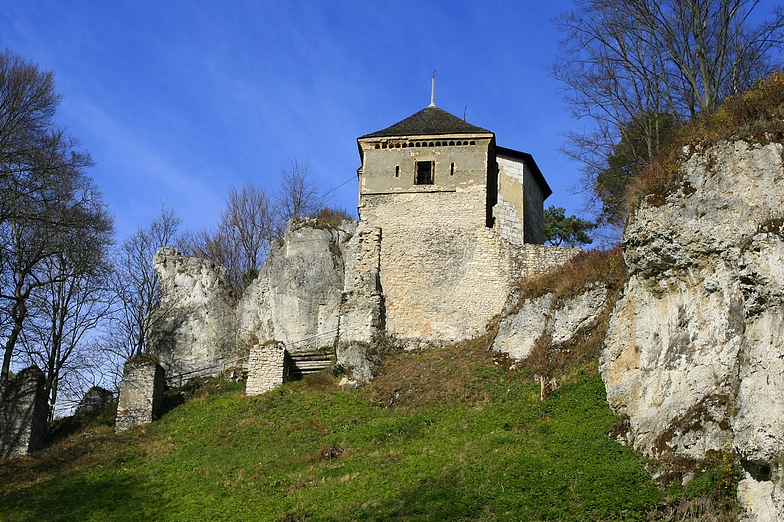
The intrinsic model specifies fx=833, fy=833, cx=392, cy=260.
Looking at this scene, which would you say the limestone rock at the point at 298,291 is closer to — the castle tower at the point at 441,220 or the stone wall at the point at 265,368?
the castle tower at the point at 441,220

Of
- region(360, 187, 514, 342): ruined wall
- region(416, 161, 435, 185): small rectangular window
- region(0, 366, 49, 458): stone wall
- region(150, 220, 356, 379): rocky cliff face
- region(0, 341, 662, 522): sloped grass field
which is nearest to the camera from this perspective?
region(0, 341, 662, 522): sloped grass field

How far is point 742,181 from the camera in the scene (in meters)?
14.6

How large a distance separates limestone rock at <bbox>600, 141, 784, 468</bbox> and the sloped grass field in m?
1.15

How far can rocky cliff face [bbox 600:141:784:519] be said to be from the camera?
1253 centimetres

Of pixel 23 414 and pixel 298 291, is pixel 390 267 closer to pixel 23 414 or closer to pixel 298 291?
pixel 298 291

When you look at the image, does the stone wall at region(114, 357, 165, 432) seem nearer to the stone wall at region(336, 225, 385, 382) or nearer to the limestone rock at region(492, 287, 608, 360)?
the stone wall at region(336, 225, 385, 382)

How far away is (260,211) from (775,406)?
3197 centimetres

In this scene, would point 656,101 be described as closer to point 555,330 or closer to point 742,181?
point 555,330

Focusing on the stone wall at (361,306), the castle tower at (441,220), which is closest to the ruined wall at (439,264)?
the castle tower at (441,220)

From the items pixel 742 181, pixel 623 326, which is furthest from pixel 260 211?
pixel 742 181

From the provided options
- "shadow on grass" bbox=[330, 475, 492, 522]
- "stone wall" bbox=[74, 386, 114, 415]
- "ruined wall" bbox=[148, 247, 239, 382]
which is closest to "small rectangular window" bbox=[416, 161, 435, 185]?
"ruined wall" bbox=[148, 247, 239, 382]

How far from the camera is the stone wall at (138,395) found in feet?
76.5

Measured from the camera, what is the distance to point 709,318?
1503 centimetres

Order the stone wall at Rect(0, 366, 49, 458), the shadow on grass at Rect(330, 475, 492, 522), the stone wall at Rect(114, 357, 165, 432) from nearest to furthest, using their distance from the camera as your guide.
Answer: the shadow on grass at Rect(330, 475, 492, 522), the stone wall at Rect(0, 366, 49, 458), the stone wall at Rect(114, 357, 165, 432)
